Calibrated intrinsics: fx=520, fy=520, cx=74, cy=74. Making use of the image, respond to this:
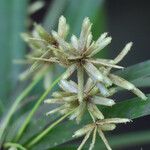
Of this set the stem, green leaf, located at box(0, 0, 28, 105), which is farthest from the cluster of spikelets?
green leaf, located at box(0, 0, 28, 105)

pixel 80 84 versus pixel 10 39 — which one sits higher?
pixel 10 39

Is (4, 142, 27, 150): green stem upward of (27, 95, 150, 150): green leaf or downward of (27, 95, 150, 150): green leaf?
upward

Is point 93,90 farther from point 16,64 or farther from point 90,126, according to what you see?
point 16,64

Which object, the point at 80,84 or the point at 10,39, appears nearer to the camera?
the point at 80,84

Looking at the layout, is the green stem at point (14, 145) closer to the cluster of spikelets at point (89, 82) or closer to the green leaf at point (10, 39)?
the cluster of spikelets at point (89, 82)

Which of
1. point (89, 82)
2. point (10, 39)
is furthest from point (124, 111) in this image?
point (10, 39)

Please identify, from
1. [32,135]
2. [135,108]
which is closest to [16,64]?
[32,135]

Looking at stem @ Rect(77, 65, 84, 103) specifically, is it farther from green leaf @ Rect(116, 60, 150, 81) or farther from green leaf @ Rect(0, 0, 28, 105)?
green leaf @ Rect(0, 0, 28, 105)

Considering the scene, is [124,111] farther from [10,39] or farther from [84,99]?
[10,39]
